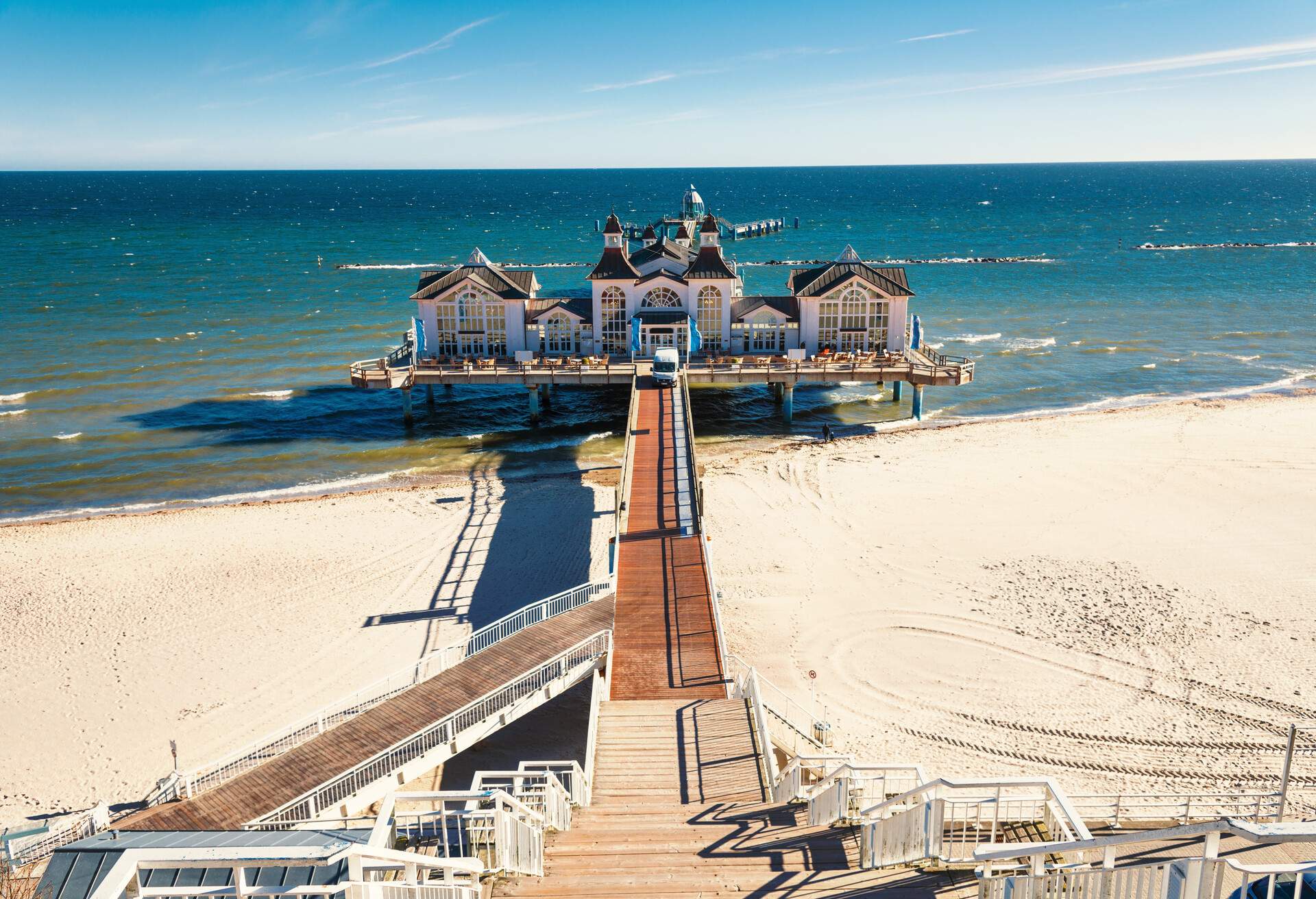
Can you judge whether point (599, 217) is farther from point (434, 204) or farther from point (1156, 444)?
point (1156, 444)

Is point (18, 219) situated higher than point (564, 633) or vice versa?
point (18, 219)

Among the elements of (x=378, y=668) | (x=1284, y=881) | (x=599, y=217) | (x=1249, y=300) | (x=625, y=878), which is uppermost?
(x=599, y=217)

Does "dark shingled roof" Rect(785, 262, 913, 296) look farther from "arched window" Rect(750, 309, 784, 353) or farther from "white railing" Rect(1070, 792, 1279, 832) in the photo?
"white railing" Rect(1070, 792, 1279, 832)

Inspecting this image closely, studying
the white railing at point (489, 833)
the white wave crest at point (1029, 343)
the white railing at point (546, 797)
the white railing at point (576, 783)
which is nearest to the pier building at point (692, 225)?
the white wave crest at point (1029, 343)

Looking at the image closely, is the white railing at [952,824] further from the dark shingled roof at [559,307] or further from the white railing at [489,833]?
the dark shingled roof at [559,307]

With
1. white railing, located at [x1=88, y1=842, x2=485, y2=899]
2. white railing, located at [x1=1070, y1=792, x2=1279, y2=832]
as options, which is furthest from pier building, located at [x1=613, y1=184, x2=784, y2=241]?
white railing, located at [x1=88, y1=842, x2=485, y2=899]

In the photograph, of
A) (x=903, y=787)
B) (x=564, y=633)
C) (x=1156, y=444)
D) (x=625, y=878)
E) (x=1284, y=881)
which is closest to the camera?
(x=1284, y=881)

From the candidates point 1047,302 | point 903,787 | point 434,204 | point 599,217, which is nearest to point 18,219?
point 434,204
